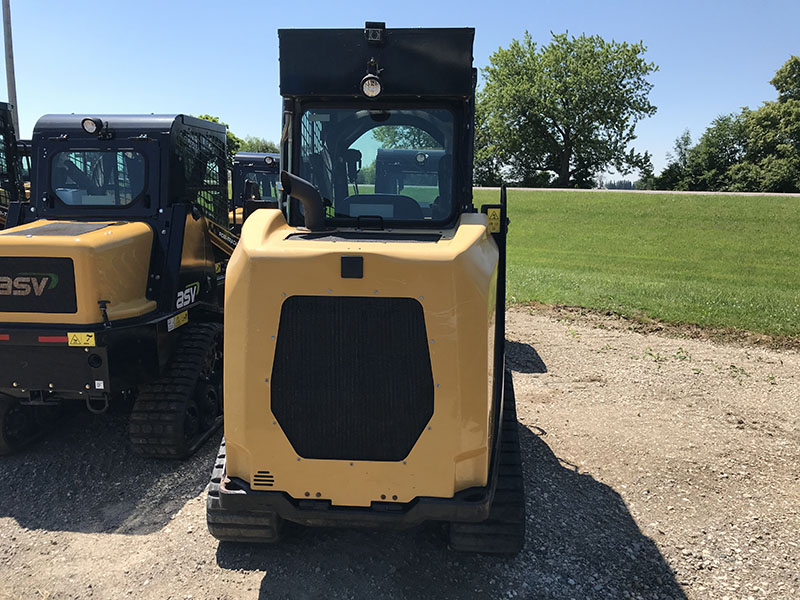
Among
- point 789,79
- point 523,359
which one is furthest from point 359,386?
point 789,79

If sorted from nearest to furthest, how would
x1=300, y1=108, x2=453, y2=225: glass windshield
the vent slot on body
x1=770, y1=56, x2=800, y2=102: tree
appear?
the vent slot on body < x1=300, y1=108, x2=453, y2=225: glass windshield < x1=770, y1=56, x2=800, y2=102: tree

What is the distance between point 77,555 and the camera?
3.75 meters

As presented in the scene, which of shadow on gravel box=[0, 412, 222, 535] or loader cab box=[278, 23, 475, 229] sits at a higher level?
loader cab box=[278, 23, 475, 229]

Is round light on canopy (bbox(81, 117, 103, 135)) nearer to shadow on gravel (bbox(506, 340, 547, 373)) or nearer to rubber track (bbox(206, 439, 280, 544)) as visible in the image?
rubber track (bbox(206, 439, 280, 544))

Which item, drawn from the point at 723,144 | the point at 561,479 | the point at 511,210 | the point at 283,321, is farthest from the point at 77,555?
the point at 723,144

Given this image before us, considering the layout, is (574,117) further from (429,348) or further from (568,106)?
(429,348)

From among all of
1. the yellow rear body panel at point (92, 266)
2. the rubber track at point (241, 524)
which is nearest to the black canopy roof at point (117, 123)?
the yellow rear body panel at point (92, 266)

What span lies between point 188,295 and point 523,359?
14.5 feet

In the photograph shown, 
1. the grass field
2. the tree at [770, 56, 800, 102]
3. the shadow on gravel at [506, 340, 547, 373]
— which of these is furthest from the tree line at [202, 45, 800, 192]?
the shadow on gravel at [506, 340, 547, 373]

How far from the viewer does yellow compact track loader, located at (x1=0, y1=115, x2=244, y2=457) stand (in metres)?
4.42

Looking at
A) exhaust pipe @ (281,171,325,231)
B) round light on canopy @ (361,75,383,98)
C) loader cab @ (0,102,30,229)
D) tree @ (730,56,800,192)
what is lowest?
exhaust pipe @ (281,171,325,231)

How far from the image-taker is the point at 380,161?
4.05 metres

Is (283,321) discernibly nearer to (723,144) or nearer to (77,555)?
(77,555)

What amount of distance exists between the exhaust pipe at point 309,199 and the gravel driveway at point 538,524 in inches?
73.6
